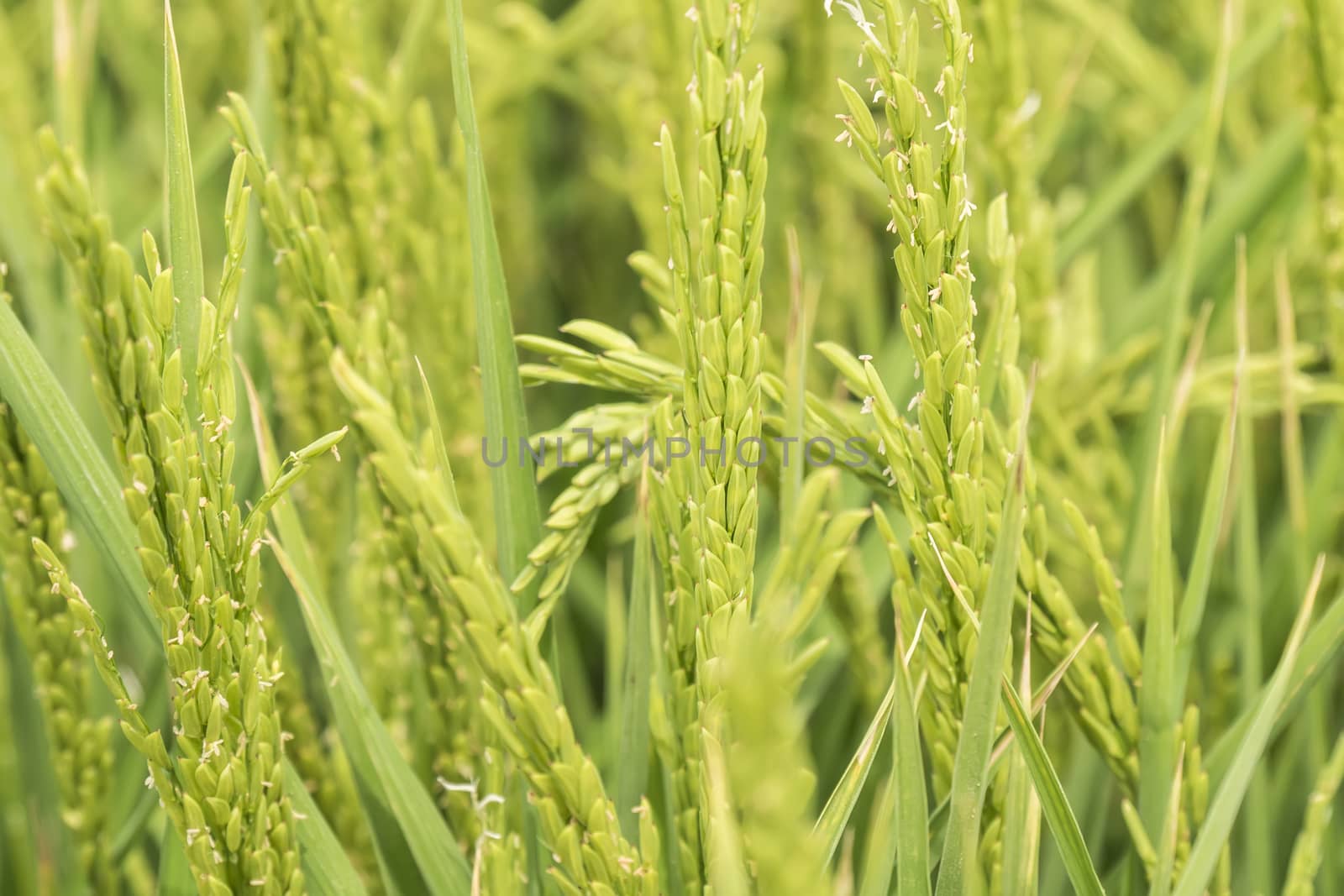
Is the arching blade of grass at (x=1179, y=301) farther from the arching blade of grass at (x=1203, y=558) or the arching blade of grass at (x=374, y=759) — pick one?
the arching blade of grass at (x=374, y=759)

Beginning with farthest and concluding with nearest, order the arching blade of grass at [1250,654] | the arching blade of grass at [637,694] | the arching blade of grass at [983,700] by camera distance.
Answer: the arching blade of grass at [1250,654] < the arching blade of grass at [637,694] < the arching blade of grass at [983,700]

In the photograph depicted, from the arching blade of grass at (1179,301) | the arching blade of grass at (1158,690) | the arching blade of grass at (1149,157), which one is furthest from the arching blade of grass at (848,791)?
the arching blade of grass at (1149,157)

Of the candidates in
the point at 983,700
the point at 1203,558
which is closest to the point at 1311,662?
the point at 1203,558

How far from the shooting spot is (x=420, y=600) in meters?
0.46

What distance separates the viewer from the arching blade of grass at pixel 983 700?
0.32 meters

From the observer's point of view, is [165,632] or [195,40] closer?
[165,632]

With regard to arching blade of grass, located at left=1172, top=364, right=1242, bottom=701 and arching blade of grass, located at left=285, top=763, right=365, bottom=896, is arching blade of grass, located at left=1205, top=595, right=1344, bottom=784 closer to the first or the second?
arching blade of grass, located at left=1172, top=364, right=1242, bottom=701

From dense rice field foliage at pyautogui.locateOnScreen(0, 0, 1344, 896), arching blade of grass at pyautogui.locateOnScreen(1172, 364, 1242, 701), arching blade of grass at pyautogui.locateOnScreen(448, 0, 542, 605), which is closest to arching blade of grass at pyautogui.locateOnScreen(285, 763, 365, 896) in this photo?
dense rice field foliage at pyautogui.locateOnScreen(0, 0, 1344, 896)

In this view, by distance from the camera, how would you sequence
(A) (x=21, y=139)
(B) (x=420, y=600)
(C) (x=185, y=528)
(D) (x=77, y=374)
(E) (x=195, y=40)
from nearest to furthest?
(C) (x=185, y=528)
(B) (x=420, y=600)
(D) (x=77, y=374)
(A) (x=21, y=139)
(E) (x=195, y=40)

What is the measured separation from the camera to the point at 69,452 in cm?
38

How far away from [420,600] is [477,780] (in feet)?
0.27

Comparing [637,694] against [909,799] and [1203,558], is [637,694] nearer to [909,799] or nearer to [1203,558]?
[909,799]

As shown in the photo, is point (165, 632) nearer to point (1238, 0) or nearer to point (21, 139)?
point (21, 139)

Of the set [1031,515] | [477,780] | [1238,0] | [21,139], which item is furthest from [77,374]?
[1238,0]
